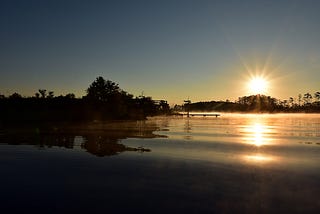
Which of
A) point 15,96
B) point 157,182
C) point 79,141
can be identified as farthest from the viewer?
point 15,96

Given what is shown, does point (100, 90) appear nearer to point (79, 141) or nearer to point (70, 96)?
point (70, 96)

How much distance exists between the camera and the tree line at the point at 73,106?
83900 millimetres

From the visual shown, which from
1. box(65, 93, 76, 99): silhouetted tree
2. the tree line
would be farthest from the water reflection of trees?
box(65, 93, 76, 99): silhouetted tree

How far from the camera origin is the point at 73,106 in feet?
322

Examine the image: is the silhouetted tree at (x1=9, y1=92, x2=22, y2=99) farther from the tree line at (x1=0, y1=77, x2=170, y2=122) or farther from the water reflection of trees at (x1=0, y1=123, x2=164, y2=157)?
the water reflection of trees at (x1=0, y1=123, x2=164, y2=157)

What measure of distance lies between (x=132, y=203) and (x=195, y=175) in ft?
20.4

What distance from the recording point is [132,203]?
13.4 metres

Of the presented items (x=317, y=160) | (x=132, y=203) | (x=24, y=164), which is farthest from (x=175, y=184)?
(x=317, y=160)

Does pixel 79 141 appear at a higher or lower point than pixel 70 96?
lower

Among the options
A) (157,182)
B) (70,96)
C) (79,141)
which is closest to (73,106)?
(70,96)

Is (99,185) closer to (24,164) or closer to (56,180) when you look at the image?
(56,180)

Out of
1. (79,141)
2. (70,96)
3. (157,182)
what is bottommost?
(157,182)

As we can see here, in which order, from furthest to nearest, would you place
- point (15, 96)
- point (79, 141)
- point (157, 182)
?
point (15, 96) → point (79, 141) → point (157, 182)

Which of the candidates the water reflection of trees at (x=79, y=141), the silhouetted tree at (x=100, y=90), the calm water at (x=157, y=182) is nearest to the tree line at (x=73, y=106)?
the silhouetted tree at (x=100, y=90)
